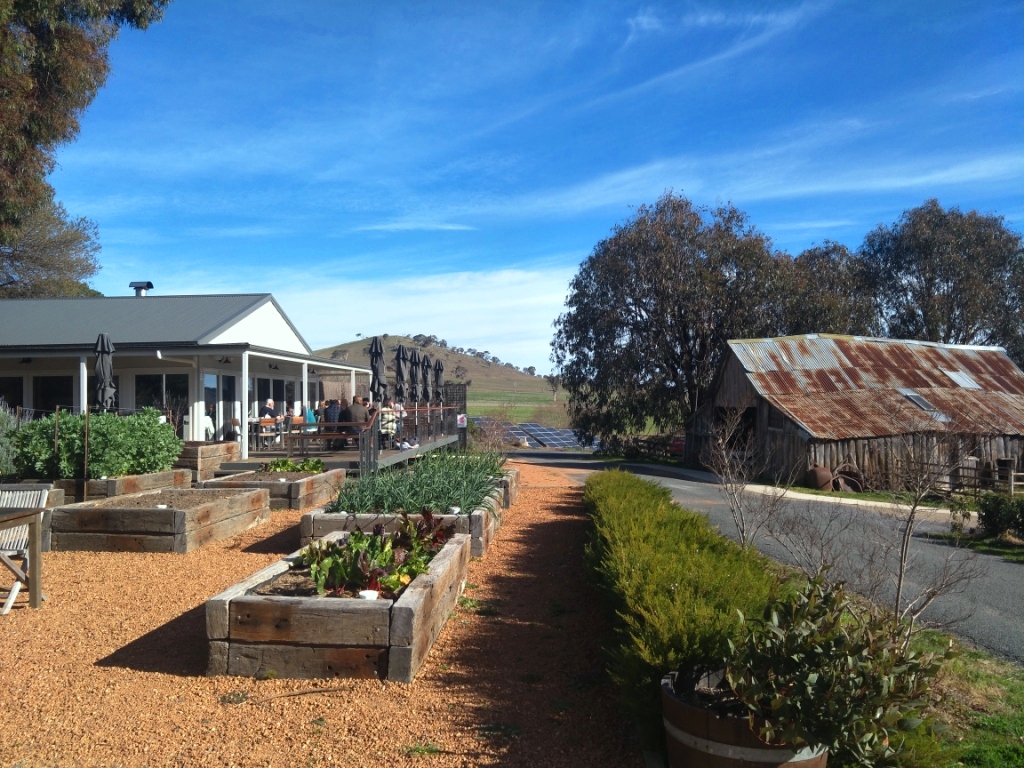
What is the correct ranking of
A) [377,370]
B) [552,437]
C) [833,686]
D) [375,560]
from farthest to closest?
[552,437] < [377,370] < [375,560] < [833,686]

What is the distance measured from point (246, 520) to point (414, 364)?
11.9m

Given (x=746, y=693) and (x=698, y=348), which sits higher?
(x=698, y=348)

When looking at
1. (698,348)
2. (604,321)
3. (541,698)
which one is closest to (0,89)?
(541,698)

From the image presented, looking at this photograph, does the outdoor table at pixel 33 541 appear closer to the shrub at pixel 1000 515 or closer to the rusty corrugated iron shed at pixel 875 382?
the shrub at pixel 1000 515

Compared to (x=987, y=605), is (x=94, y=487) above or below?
above

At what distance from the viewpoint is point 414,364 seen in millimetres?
21156

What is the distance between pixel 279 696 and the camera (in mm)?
4367

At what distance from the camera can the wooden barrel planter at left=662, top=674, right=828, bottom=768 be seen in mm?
3010

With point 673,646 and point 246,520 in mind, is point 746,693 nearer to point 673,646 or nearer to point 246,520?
point 673,646

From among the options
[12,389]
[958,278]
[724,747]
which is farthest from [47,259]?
[958,278]

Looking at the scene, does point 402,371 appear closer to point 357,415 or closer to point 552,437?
point 357,415

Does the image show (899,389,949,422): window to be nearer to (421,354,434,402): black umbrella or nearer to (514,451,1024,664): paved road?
(514,451,1024,664): paved road

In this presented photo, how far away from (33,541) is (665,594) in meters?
4.77

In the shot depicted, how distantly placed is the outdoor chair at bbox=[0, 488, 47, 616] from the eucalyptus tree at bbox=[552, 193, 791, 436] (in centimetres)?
3067
